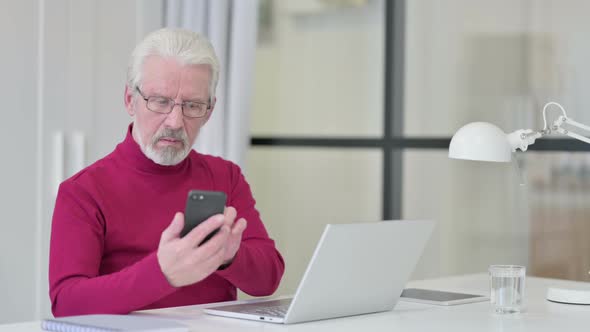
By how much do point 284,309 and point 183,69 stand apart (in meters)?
0.60

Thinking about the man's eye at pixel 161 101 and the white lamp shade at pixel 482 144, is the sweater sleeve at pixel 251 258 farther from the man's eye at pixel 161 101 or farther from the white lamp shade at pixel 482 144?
the white lamp shade at pixel 482 144

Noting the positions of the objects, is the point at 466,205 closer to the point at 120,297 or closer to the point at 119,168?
the point at 119,168

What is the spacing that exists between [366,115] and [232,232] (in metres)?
2.06

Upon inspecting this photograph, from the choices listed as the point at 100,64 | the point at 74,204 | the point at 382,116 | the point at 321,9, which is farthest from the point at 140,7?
the point at 74,204

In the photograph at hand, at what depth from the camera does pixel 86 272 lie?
6.31 feet

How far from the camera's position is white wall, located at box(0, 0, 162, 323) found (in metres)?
3.26

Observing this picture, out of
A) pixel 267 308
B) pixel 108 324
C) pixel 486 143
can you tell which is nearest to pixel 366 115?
pixel 486 143

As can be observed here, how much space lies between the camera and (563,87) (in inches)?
126

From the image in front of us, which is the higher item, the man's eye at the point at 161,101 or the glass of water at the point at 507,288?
the man's eye at the point at 161,101

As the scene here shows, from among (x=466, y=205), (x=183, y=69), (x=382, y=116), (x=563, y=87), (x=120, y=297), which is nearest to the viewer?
(x=120, y=297)

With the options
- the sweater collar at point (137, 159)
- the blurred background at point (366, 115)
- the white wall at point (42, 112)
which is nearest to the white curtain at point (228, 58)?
the blurred background at point (366, 115)

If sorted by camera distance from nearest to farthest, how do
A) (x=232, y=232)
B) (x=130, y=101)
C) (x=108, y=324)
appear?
1. (x=108, y=324)
2. (x=232, y=232)
3. (x=130, y=101)

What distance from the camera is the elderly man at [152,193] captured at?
197cm

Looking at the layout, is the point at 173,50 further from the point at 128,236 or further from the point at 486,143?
the point at 486,143
